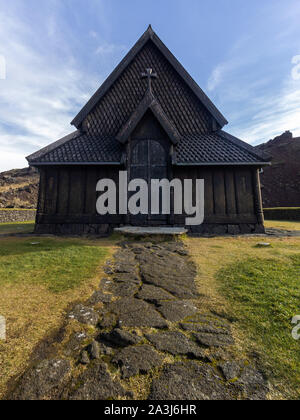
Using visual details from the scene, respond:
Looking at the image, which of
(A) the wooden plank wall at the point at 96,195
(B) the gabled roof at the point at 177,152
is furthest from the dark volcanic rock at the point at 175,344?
(B) the gabled roof at the point at 177,152

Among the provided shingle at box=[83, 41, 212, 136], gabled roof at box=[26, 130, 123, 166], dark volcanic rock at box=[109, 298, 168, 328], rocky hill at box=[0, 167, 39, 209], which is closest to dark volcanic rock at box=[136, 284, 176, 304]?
dark volcanic rock at box=[109, 298, 168, 328]

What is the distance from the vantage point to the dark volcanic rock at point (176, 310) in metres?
2.22

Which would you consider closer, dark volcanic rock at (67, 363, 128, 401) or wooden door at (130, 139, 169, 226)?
dark volcanic rock at (67, 363, 128, 401)

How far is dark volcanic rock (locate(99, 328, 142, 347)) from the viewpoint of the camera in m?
1.78

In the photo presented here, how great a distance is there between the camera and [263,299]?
99.6 inches

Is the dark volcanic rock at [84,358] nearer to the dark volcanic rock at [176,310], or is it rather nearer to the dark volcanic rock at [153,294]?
the dark volcanic rock at [176,310]

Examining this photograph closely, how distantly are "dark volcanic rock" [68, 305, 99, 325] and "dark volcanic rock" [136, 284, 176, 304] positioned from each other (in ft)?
2.26

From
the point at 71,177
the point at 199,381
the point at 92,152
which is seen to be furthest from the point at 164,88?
the point at 199,381

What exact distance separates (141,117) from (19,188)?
35.0 m

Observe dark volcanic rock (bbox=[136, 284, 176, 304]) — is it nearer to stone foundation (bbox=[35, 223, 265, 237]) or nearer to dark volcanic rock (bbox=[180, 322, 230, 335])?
dark volcanic rock (bbox=[180, 322, 230, 335])

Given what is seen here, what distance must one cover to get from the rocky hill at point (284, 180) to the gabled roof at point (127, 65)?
30.8 metres

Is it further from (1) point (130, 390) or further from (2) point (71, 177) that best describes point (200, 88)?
(1) point (130, 390)

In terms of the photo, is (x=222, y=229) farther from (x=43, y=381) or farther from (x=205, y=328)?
(x=43, y=381)
